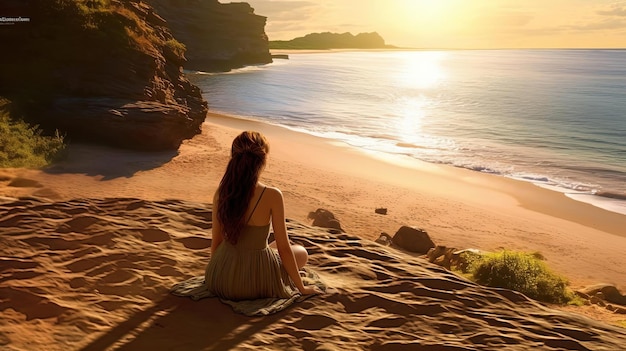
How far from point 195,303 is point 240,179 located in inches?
62.7

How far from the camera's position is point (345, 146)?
24.2 m

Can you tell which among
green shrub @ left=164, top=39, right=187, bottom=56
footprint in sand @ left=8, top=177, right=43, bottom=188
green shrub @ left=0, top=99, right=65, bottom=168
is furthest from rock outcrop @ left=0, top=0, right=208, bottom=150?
footprint in sand @ left=8, top=177, right=43, bottom=188

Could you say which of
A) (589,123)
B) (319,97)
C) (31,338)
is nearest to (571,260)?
(31,338)

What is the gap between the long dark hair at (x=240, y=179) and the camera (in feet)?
16.4

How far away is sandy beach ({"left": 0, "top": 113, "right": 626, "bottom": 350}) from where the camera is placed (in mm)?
5176

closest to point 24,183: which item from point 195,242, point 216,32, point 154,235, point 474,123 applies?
point 154,235

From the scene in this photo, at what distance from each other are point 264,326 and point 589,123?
3948cm

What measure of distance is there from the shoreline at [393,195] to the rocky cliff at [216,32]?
61.1m

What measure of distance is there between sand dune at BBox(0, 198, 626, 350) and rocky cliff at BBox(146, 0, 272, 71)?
70.2 meters

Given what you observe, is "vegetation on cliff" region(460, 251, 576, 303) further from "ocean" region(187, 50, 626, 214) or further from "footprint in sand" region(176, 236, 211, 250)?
"ocean" region(187, 50, 626, 214)

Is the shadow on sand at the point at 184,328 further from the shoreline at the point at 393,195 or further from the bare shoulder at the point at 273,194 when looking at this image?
the shoreline at the point at 393,195

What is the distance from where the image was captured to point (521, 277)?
9.48 metres

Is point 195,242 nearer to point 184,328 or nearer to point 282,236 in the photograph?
point 184,328

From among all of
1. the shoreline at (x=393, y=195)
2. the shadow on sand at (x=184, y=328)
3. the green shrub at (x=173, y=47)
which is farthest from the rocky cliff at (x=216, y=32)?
the shadow on sand at (x=184, y=328)
